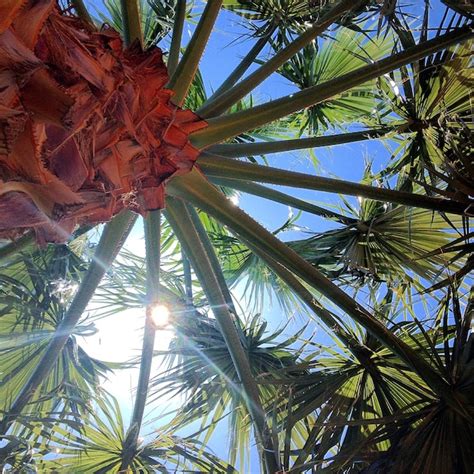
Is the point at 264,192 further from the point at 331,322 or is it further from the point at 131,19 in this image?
the point at 131,19

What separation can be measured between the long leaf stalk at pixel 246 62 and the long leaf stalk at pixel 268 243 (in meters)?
0.99

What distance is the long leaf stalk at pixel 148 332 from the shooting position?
8.49ft

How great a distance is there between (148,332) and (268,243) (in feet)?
2.88

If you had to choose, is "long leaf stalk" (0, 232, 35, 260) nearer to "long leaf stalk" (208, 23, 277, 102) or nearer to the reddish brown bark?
the reddish brown bark

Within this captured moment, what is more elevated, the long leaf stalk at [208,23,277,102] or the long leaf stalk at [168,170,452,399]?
the long leaf stalk at [208,23,277,102]

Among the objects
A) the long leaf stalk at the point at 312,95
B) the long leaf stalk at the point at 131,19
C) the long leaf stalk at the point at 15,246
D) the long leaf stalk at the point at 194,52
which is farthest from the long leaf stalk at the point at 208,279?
the long leaf stalk at the point at 131,19

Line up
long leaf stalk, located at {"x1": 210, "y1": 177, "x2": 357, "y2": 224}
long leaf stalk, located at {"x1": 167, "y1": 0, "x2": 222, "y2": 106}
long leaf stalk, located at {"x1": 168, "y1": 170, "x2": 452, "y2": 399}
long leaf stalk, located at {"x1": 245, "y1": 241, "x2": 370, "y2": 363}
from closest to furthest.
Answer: long leaf stalk, located at {"x1": 168, "y1": 170, "x2": 452, "y2": 399} < long leaf stalk, located at {"x1": 245, "y1": 241, "x2": 370, "y2": 363} < long leaf stalk, located at {"x1": 167, "y1": 0, "x2": 222, "y2": 106} < long leaf stalk, located at {"x1": 210, "y1": 177, "x2": 357, "y2": 224}

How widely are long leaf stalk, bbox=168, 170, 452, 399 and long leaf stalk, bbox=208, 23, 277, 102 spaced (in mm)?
995

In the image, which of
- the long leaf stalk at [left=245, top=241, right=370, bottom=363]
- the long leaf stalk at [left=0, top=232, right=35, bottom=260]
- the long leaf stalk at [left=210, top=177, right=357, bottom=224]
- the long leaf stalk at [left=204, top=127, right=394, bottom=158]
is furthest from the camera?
the long leaf stalk at [left=210, top=177, right=357, bottom=224]

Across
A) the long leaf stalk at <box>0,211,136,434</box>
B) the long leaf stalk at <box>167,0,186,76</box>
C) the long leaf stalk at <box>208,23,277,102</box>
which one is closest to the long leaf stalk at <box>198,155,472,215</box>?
the long leaf stalk at <box>0,211,136,434</box>

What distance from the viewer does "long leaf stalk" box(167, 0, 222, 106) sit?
2.58 meters

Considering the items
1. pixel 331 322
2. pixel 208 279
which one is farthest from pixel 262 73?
pixel 331 322

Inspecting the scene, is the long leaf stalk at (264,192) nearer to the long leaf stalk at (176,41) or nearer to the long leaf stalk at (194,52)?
the long leaf stalk at (194,52)

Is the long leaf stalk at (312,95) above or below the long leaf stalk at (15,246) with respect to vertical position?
above
